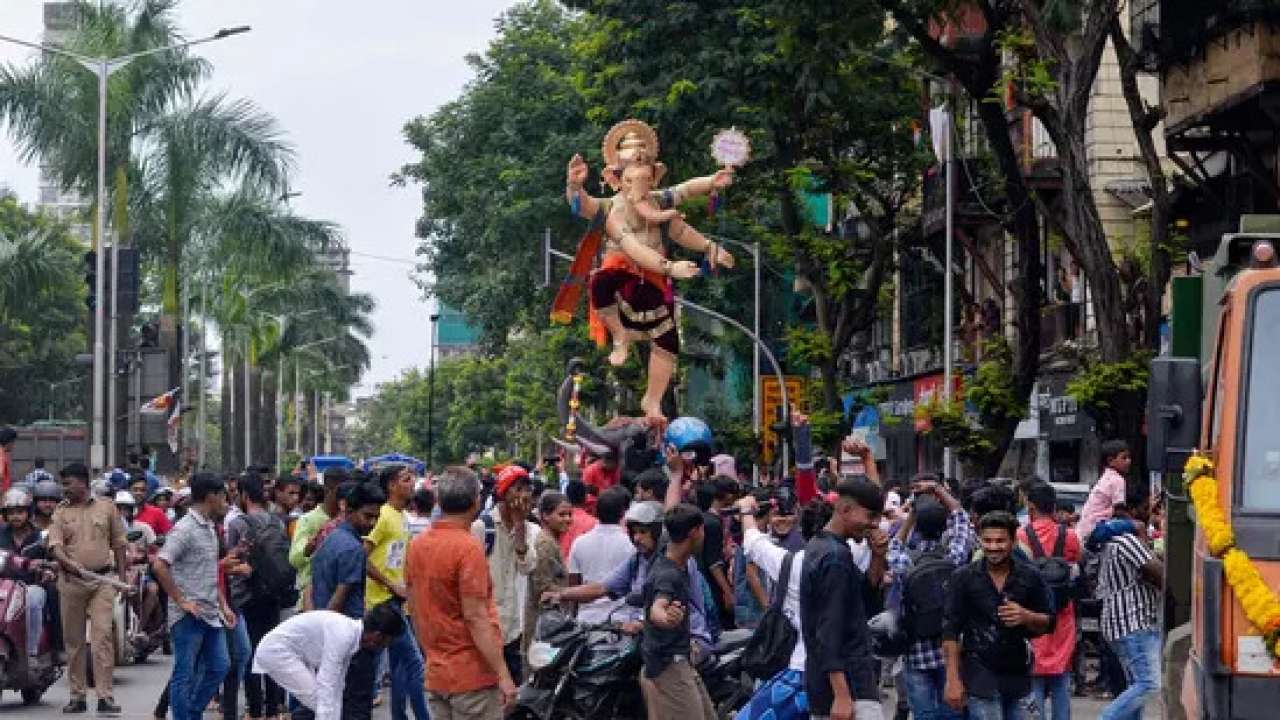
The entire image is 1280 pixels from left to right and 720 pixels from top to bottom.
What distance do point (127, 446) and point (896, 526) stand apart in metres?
33.7

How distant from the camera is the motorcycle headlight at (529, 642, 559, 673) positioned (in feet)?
52.5

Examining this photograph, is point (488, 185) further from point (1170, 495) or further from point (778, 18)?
point (1170, 495)

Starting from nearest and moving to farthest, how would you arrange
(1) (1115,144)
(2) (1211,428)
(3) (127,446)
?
(2) (1211,428)
(1) (1115,144)
(3) (127,446)

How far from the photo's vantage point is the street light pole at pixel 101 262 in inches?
1786

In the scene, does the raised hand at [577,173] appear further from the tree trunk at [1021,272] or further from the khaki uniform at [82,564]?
the khaki uniform at [82,564]

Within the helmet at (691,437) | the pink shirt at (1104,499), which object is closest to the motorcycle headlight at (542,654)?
the pink shirt at (1104,499)

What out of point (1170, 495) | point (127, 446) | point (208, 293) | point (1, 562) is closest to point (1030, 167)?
point (127, 446)

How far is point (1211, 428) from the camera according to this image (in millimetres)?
11375

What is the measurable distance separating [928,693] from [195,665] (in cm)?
527

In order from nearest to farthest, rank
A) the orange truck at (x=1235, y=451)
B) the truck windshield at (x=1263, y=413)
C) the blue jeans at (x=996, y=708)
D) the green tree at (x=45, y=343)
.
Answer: the orange truck at (x=1235, y=451) < the truck windshield at (x=1263, y=413) < the blue jeans at (x=996, y=708) < the green tree at (x=45, y=343)

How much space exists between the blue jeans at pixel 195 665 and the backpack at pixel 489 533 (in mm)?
1843

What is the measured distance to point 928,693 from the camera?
13977mm

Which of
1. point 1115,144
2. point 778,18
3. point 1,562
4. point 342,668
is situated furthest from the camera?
point 1115,144

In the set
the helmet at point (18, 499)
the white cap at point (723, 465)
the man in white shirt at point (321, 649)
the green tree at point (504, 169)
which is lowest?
the man in white shirt at point (321, 649)
